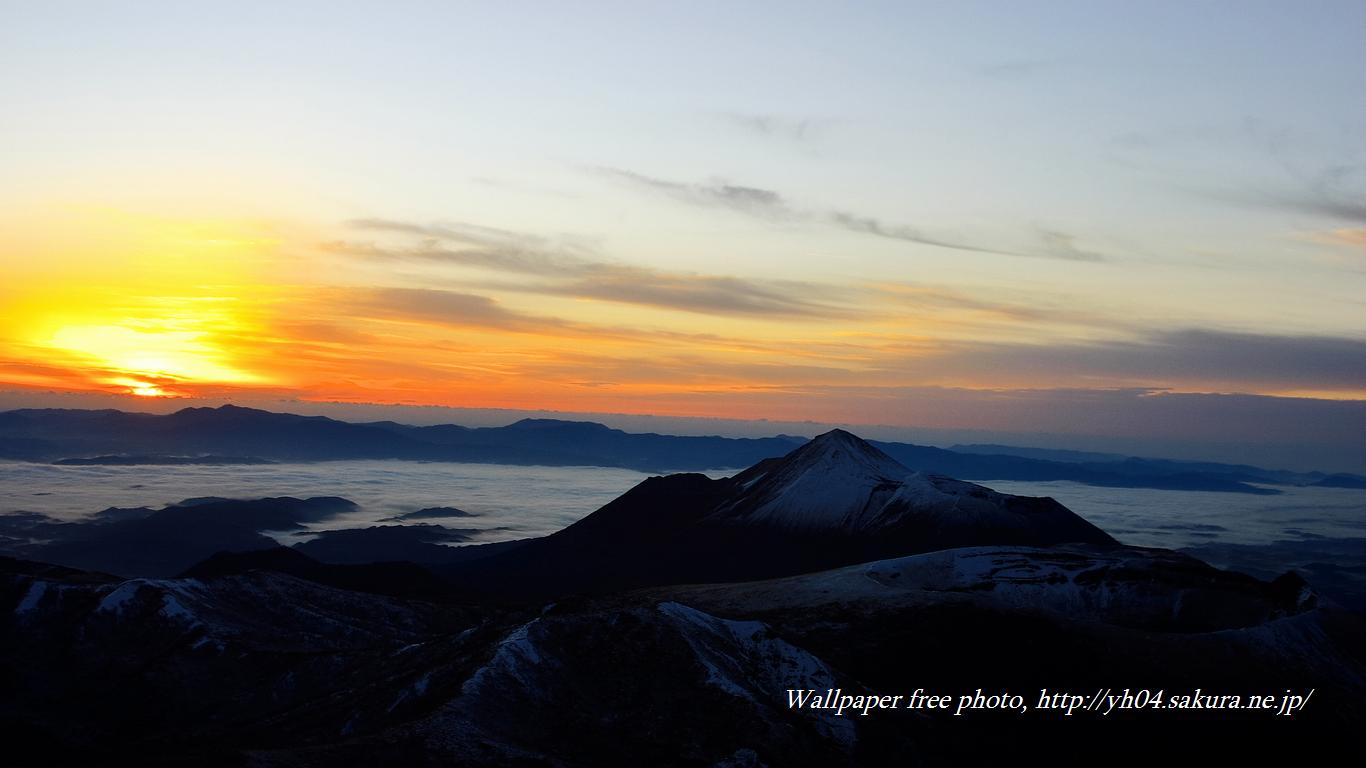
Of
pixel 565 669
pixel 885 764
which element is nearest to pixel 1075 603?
pixel 885 764

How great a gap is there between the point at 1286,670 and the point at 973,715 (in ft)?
120

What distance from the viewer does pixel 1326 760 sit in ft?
332

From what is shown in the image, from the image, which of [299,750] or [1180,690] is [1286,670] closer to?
[1180,690]

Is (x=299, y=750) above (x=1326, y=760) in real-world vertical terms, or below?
above

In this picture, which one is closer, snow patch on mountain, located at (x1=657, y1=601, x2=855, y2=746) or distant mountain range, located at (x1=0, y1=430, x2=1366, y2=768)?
distant mountain range, located at (x1=0, y1=430, x2=1366, y2=768)

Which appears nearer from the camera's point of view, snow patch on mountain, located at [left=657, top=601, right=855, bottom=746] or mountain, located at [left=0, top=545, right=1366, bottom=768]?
mountain, located at [left=0, top=545, right=1366, bottom=768]

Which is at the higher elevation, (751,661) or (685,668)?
(685,668)

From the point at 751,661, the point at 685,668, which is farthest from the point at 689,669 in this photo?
the point at 751,661

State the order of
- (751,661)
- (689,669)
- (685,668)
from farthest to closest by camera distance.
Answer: (751,661), (685,668), (689,669)

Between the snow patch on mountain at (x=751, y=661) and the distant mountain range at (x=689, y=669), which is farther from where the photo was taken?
the snow patch on mountain at (x=751, y=661)

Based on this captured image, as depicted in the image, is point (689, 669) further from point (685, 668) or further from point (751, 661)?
point (751, 661)

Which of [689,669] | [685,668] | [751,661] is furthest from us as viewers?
[751,661]

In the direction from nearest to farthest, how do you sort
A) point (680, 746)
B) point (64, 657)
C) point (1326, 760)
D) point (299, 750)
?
point (299, 750) → point (680, 746) → point (1326, 760) → point (64, 657)

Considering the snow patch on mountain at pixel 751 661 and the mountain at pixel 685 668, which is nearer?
the mountain at pixel 685 668
